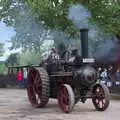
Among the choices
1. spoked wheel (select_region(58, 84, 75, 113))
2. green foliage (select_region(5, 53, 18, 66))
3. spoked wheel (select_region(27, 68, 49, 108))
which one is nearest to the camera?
spoked wheel (select_region(58, 84, 75, 113))

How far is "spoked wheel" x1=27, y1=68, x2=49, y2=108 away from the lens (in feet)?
46.9

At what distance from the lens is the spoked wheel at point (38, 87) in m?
14.3

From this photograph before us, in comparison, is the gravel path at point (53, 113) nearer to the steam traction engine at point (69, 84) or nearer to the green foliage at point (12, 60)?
the steam traction engine at point (69, 84)

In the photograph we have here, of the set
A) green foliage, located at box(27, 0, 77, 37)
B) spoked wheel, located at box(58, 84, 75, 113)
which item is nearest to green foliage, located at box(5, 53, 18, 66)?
green foliage, located at box(27, 0, 77, 37)

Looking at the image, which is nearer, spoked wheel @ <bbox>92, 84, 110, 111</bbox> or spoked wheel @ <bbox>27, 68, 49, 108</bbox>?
spoked wheel @ <bbox>92, 84, 110, 111</bbox>

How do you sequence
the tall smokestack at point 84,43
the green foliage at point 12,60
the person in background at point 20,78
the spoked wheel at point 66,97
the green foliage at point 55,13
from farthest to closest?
the green foliage at point 12,60 < the person in background at point 20,78 < the green foliage at point 55,13 < the tall smokestack at point 84,43 < the spoked wheel at point 66,97

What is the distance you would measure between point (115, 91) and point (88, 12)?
3.83m

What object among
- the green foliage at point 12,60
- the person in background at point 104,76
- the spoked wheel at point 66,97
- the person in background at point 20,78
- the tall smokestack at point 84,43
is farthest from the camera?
the green foliage at point 12,60

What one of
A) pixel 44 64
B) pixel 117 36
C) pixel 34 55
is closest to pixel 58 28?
pixel 117 36

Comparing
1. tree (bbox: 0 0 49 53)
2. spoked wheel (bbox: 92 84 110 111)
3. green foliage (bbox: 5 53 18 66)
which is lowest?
spoked wheel (bbox: 92 84 110 111)

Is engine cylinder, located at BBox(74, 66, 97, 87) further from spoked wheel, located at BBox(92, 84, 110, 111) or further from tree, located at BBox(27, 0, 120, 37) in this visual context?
tree, located at BBox(27, 0, 120, 37)

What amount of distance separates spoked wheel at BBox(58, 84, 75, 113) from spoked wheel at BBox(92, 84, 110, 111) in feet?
3.61

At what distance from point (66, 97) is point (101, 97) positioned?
1.23m

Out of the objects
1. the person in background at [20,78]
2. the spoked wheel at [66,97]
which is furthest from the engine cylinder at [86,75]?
the person in background at [20,78]
